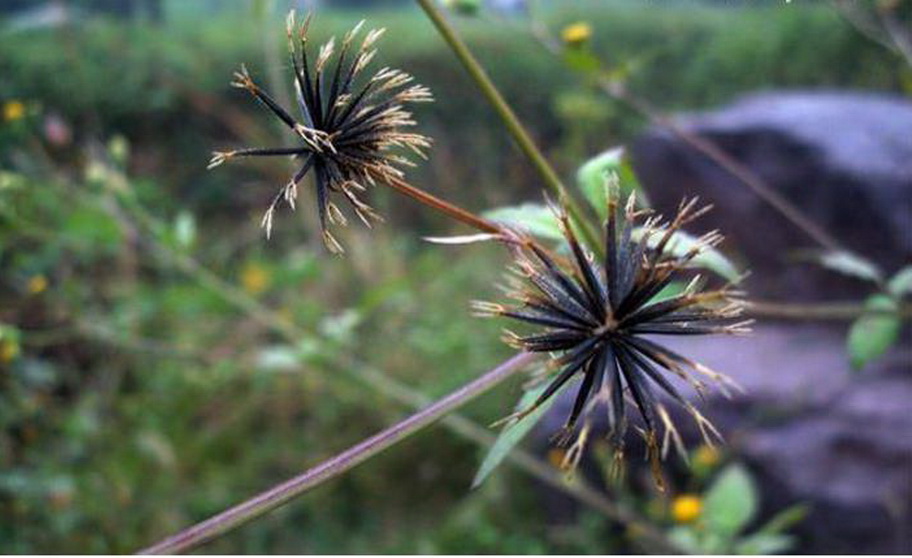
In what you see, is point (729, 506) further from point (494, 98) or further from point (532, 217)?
point (494, 98)

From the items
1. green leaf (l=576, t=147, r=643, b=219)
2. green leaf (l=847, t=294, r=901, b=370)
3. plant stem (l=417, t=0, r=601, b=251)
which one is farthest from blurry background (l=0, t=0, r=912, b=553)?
plant stem (l=417, t=0, r=601, b=251)

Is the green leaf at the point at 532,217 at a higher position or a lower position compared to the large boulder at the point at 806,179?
lower

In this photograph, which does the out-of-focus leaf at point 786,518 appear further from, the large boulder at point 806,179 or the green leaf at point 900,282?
the large boulder at point 806,179

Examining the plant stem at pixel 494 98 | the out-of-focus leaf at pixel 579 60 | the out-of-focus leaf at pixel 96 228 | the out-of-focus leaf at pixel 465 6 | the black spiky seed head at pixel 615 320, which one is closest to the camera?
the black spiky seed head at pixel 615 320

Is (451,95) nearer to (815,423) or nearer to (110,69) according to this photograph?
(110,69)

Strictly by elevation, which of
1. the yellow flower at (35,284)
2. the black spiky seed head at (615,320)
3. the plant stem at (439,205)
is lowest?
the black spiky seed head at (615,320)

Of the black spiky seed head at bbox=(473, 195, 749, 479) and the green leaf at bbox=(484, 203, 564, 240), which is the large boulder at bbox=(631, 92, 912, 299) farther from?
the black spiky seed head at bbox=(473, 195, 749, 479)

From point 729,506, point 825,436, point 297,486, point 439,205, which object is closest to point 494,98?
point 439,205

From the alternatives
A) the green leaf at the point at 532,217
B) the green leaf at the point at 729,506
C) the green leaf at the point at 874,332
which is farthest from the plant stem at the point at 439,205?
the green leaf at the point at 729,506
